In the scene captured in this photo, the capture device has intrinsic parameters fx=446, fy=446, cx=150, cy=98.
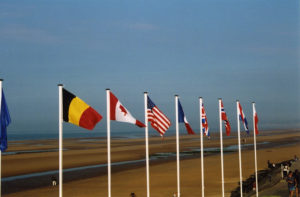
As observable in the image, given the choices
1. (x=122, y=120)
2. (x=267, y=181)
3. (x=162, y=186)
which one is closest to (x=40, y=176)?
(x=162, y=186)

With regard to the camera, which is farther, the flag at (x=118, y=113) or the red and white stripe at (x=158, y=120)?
the red and white stripe at (x=158, y=120)

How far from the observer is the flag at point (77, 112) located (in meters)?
15.4

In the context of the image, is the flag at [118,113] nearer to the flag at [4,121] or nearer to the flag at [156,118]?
the flag at [156,118]

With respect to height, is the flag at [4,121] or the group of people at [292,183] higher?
the flag at [4,121]

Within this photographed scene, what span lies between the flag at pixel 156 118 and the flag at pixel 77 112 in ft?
14.4

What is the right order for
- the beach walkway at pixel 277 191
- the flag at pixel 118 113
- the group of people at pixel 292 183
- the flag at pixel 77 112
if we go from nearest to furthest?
the flag at pixel 77 112 < the flag at pixel 118 113 < the group of people at pixel 292 183 < the beach walkway at pixel 277 191

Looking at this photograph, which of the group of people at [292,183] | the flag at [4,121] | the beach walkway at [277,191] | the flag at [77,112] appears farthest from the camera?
the beach walkway at [277,191]

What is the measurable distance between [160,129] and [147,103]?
4.24 ft

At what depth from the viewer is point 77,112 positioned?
15.4m

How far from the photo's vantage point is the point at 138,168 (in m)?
50.5

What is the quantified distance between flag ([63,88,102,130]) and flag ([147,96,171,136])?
438 centimetres

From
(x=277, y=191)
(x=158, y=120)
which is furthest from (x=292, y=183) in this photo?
(x=158, y=120)

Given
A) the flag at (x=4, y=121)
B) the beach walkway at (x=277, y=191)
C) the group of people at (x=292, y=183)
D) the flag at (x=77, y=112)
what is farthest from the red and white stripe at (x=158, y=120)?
the beach walkway at (x=277, y=191)

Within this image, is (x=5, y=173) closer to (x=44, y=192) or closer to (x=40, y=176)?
(x=40, y=176)
